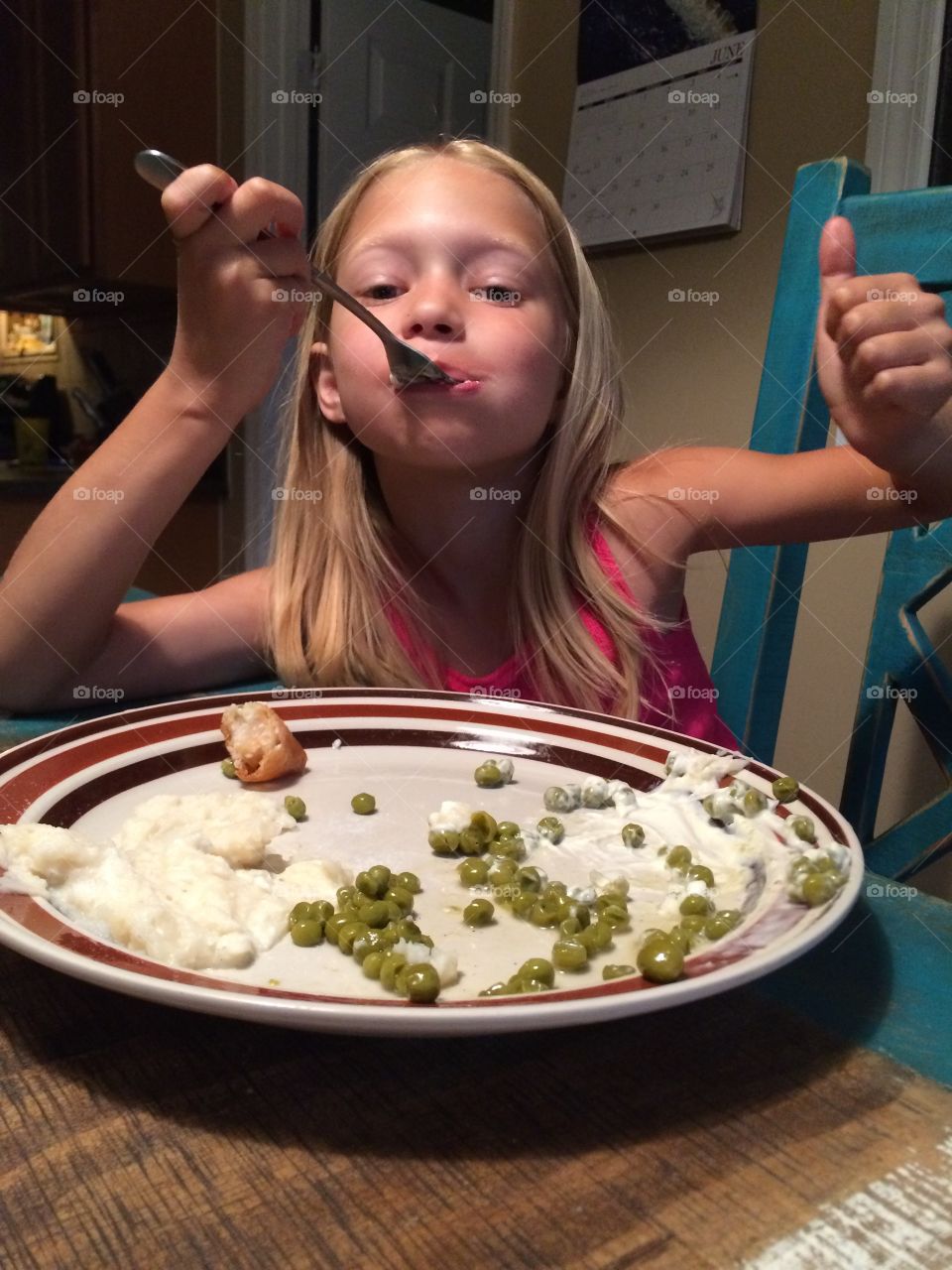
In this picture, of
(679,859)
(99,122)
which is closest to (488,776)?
(679,859)

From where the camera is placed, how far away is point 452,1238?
12.2 inches

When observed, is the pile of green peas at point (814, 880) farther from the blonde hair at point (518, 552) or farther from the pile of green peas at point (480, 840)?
the blonde hair at point (518, 552)

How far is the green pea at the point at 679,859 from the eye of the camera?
1.87ft

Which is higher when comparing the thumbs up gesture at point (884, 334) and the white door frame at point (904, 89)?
the white door frame at point (904, 89)

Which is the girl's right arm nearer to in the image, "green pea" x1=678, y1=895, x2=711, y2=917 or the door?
"green pea" x1=678, y1=895, x2=711, y2=917

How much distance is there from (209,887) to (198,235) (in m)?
0.69

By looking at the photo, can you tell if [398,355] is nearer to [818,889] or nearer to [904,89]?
[818,889]

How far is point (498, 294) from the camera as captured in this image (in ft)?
3.88

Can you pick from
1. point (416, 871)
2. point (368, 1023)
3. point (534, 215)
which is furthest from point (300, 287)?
point (368, 1023)

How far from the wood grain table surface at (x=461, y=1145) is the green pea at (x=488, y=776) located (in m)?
0.31

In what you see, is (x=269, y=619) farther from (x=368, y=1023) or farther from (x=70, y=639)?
(x=368, y=1023)

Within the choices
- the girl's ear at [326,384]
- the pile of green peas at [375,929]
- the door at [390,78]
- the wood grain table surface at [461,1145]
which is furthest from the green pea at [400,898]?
the door at [390,78]

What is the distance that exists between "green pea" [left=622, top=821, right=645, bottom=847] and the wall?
5.35 feet

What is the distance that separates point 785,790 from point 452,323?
69 cm
